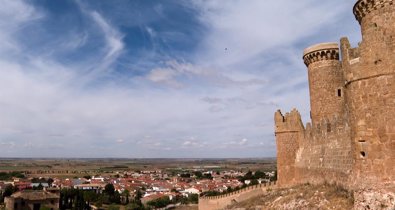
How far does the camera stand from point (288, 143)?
72.1ft

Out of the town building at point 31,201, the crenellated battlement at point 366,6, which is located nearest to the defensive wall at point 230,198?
the crenellated battlement at point 366,6

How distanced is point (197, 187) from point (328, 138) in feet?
232

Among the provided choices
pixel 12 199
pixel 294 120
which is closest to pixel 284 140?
pixel 294 120

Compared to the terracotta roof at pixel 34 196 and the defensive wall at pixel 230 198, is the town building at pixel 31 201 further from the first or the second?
the defensive wall at pixel 230 198

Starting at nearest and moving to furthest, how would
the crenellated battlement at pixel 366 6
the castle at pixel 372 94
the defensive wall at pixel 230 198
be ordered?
1. the castle at pixel 372 94
2. the crenellated battlement at pixel 366 6
3. the defensive wall at pixel 230 198

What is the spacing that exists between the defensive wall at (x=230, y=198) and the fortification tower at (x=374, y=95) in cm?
1903

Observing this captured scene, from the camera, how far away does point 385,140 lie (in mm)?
8547

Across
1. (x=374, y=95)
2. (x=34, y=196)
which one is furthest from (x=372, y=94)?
(x=34, y=196)

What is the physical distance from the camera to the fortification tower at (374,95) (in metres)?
8.53

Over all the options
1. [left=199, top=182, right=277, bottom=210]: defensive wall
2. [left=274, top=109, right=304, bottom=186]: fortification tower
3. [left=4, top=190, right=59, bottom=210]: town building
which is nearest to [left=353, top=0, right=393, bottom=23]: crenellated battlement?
[left=274, top=109, right=304, bottom=186]: fortification tower

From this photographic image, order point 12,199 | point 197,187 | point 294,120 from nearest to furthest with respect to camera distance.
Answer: point 294,120, point 12,199, point 197,187

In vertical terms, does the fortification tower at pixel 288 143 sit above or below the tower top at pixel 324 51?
below

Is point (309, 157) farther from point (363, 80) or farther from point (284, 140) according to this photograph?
point (363, 80)

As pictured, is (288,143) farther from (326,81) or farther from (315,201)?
(315,201)
